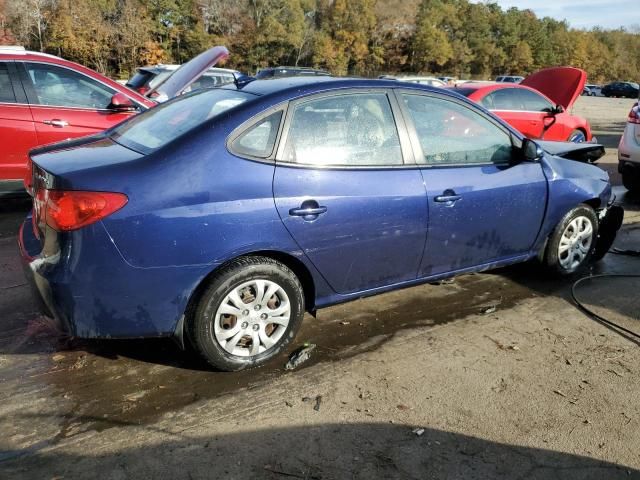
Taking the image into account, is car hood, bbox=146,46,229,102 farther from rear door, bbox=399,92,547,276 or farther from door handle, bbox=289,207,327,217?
door handle, bbox=289,207,327,217

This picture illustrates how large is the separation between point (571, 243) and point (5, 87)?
19.5 ft

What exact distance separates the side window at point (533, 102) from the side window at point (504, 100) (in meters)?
0.09

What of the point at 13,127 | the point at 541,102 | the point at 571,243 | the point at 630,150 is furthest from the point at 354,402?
the point at 541,102

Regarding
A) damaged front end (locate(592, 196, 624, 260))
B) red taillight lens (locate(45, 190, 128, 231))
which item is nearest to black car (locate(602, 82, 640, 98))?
damaged front end (locate(592, 196, 624, 260))

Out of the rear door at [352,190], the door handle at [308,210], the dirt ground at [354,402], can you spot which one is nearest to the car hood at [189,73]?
the dirt ground at [354,402]

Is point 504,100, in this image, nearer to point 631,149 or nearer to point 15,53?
point 631,149

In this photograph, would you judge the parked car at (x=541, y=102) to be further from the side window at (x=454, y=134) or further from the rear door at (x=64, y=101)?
the rear door at (x=64, y=101)

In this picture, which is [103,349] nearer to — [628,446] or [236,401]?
[236,401]

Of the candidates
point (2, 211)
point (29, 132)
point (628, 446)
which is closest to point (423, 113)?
point (628, 446)

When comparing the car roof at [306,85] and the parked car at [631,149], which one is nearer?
the car roof at [306,85]

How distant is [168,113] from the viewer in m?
3.60

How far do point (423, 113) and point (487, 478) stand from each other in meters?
2.29

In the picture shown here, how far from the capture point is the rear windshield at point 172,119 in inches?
123

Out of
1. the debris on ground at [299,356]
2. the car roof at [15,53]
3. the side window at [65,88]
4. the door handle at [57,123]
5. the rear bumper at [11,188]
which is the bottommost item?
the debris on ground at [299,356]
